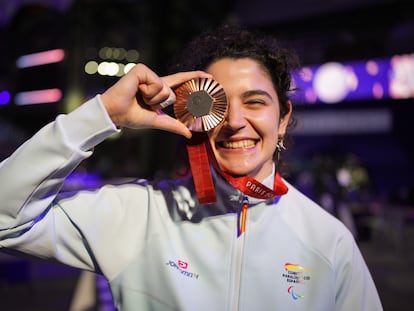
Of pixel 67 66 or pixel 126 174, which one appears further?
pixel 126 174

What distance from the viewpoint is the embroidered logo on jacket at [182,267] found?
3.43ft

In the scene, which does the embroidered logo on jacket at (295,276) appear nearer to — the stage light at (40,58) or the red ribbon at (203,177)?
the red ribbon at (203,177)

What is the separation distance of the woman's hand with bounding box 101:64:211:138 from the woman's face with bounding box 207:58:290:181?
108 millimetres

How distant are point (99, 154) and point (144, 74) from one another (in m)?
6.51

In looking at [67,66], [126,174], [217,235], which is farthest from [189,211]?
[126,174]

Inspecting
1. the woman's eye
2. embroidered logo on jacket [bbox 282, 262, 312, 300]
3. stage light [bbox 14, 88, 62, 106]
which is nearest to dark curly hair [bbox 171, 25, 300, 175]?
the woman's eye

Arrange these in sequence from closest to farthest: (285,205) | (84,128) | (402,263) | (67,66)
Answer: (84,128), (285,205), (402,263), (67,66)

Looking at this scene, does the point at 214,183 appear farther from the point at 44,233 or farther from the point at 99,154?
the point at 99,154

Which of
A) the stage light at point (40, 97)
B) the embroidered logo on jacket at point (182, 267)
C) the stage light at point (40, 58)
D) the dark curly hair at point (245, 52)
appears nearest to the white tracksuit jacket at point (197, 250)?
the embroidered logo on jacket at point (182, 267)

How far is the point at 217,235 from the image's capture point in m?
1.09

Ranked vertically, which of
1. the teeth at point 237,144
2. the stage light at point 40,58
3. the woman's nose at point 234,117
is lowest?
the teeth at point 237,144

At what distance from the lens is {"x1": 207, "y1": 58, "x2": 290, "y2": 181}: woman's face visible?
1.07 m

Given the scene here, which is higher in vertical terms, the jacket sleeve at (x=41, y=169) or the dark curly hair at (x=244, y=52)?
the dark curly hair at (x=244, y=52)

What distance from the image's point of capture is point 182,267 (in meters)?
1.06
